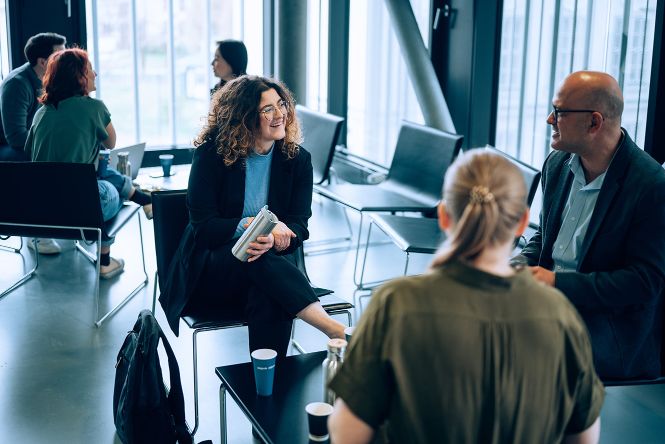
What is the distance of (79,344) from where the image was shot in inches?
152

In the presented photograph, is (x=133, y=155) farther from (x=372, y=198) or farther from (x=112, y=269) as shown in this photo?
(x=372, y=198)

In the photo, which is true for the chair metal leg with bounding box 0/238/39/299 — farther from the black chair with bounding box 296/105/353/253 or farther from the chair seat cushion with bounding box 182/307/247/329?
the chair seat cushion with bounding box 182/307/247/329

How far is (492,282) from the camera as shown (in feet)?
4.66

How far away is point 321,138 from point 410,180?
Answer: 743mm

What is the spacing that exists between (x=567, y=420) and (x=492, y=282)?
1.02 ft

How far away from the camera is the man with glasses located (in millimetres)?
2498

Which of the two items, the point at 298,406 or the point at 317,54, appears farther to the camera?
the point at 317,54

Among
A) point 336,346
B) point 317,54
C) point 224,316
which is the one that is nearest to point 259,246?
point 224,316

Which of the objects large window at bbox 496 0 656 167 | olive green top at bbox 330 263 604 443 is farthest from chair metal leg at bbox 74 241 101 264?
olive green top at bbox 330 263 604 443

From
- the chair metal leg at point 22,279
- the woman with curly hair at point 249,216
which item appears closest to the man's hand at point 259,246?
the woman with curly hair at point 249,216

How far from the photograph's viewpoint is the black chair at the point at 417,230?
148 inches

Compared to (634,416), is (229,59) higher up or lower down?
higher up

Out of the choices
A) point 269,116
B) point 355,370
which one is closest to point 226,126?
point 269,116

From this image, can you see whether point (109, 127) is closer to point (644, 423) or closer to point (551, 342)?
point (644, 423)
